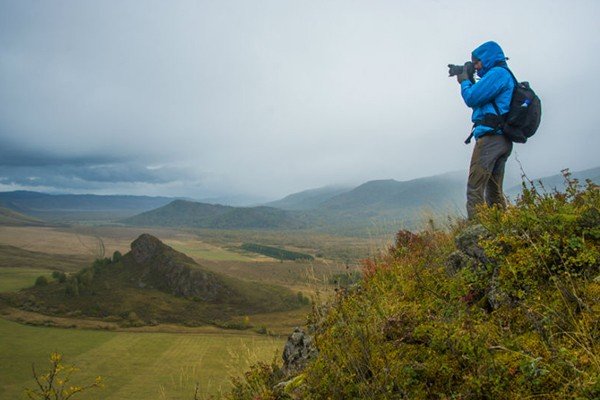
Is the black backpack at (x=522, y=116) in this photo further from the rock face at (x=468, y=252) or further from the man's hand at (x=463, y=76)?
the rock face at (x=468, y=252)

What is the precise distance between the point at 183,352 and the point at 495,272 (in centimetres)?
5685

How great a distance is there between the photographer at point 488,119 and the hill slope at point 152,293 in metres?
77.2

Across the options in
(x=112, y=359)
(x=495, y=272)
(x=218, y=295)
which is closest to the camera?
(x=495, y=272)

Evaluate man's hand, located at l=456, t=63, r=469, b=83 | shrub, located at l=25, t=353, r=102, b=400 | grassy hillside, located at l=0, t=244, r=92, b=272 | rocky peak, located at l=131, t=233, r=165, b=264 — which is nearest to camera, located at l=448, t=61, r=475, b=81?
man's hand, located at l=456, t=63, r=469, b=83

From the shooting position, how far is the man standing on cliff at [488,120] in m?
5.46

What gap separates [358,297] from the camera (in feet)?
15.4

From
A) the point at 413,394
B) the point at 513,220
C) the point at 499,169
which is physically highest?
the point at 499,169

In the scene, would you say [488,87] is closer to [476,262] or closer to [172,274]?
[476,262]

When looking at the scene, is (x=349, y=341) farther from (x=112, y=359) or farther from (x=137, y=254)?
(x=137, y=254)

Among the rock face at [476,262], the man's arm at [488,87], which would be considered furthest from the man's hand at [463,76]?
the rock face at [476,262]

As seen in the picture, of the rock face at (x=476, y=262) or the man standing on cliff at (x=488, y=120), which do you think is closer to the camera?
the rock face at (x=476, y=262)

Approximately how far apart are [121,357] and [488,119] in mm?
56496

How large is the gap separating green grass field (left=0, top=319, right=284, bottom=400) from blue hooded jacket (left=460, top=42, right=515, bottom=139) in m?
31.4

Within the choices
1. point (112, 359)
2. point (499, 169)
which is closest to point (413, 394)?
point (499, 169)
